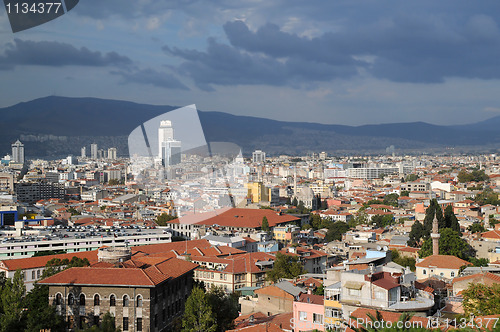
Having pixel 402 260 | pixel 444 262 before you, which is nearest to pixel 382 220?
pixel 402 260

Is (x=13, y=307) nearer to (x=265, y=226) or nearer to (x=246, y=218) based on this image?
(x=265, y=226)

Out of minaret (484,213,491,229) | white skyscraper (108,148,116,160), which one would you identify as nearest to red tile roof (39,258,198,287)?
minaret (484,213,491,229)

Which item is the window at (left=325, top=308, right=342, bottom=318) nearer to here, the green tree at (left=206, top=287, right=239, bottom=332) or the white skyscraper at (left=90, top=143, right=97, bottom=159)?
the green tree at (left=206, top=287, right=239, bottom=332)

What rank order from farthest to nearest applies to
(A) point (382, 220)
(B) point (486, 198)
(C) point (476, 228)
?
(B) point (486, 198) → (A) point (382, 220) → (C) point (476, 228)

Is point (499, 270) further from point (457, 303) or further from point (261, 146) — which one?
point (261, 146)

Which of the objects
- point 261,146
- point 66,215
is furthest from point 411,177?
point 261,146

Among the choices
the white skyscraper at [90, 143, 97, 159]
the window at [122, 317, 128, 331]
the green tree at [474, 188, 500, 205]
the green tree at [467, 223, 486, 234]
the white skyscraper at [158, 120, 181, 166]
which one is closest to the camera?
the window at [122, 317, 128, 331]
